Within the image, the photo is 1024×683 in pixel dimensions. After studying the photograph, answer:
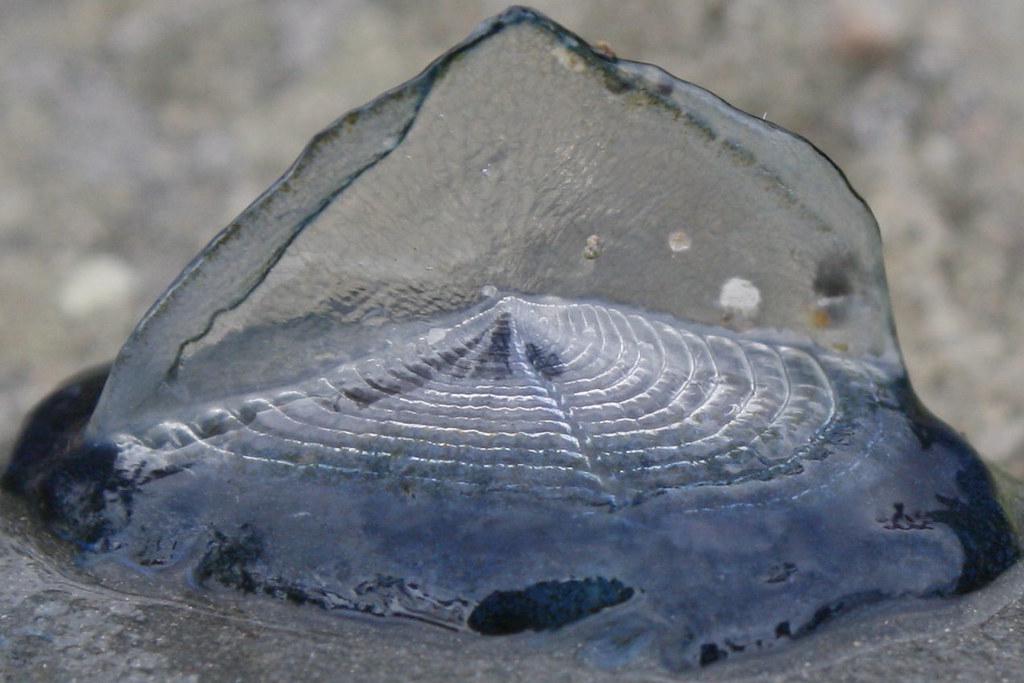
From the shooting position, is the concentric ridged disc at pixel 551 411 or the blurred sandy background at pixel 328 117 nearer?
the concentric ridged disc at pixel 551 411

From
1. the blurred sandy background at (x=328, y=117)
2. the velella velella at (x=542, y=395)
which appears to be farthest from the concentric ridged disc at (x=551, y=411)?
the blurred sandy background at (x=328, y=117)

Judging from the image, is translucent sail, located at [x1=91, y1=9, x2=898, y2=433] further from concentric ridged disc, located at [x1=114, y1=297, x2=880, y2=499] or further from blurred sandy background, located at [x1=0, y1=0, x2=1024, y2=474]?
blurred sandy background, located at [x1=0, y1=0, x2=1024, y2=474]

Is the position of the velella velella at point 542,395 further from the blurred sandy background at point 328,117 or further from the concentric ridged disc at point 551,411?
the blurred sandy background at point 328,117

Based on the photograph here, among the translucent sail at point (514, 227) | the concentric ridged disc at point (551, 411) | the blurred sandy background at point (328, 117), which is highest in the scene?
the blurred sandy background at point (328, 117)

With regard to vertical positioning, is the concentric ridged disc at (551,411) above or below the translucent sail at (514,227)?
below

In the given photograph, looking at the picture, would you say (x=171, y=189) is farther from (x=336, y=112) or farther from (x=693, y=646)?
(x=693, y=646)

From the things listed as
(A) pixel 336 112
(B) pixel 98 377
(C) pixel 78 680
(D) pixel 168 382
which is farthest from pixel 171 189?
(C) pixel 78 680
